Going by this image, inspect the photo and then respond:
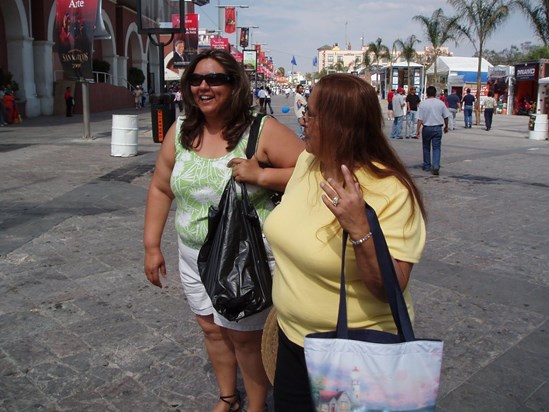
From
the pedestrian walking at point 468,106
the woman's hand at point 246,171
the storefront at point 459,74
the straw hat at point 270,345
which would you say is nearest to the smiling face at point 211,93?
the woman's hand at point 246,171

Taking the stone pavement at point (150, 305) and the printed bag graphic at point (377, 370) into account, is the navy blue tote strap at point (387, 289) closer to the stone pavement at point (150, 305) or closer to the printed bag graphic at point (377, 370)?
the printed bag graphic at point (377, 370)

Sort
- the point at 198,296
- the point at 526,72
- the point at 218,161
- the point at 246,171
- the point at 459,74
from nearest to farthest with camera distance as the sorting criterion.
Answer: the point at 246,171, the point at 218,161, the point at 198,296, the point at 526,72, the point at 459,74

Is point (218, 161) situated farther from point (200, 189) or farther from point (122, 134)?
point (122, 134)

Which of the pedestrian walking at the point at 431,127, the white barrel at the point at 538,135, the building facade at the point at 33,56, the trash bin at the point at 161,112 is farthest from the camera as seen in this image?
the building facade at the point at 33,56

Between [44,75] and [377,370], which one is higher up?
[44,75]

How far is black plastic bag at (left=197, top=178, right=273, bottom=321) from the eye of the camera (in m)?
2.30

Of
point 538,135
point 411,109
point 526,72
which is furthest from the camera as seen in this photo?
point 526,72

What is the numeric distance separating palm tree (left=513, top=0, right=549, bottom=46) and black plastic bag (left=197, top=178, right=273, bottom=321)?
78.1ft

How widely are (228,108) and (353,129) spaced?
2.99 ft

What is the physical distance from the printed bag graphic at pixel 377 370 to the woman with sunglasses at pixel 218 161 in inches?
33.9

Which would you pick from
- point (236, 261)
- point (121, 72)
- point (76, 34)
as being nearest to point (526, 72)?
point (121, 72)

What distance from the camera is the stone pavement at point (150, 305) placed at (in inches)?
124

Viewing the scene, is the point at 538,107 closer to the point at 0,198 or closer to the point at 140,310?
the point at 0,198

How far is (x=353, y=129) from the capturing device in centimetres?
176
